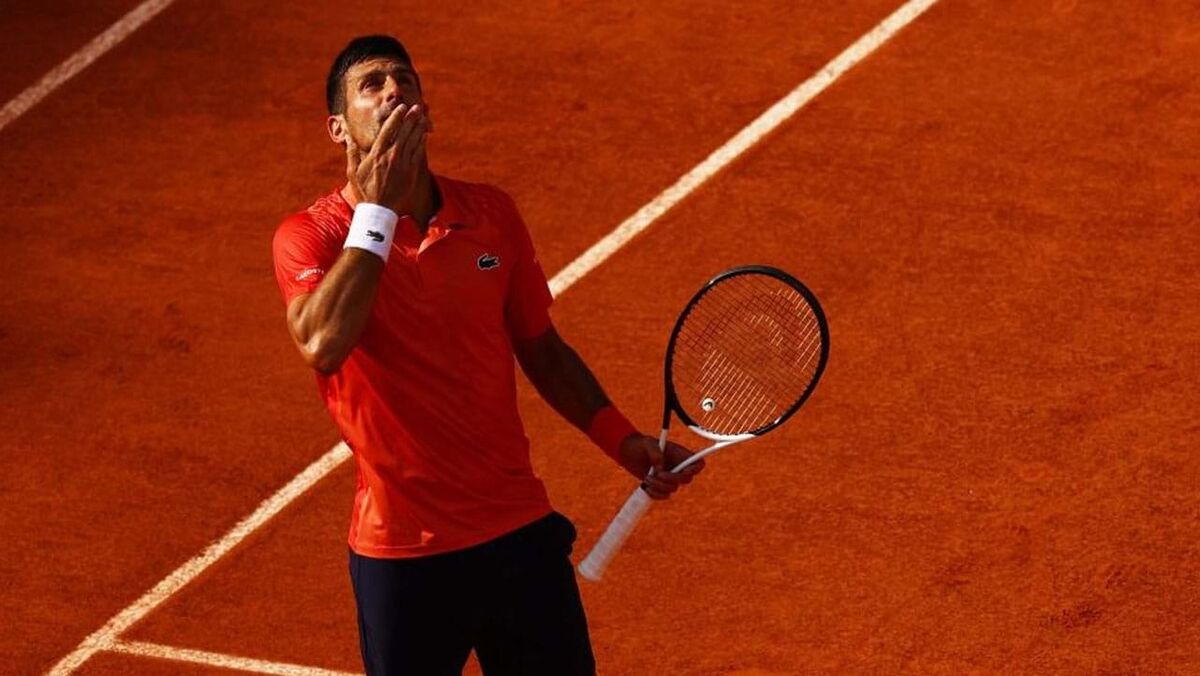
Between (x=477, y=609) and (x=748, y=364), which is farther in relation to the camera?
(x=748, y=364)

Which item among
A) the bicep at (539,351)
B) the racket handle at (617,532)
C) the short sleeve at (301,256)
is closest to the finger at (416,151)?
the short sleeve at (301,256)

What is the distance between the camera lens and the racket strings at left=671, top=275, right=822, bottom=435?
6.25 meters

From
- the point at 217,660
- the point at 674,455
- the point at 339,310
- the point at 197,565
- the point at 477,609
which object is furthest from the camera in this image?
the point at 197,565

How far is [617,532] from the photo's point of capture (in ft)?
18.7

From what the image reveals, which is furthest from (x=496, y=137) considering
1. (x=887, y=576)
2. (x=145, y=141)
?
(x=887, y=576)

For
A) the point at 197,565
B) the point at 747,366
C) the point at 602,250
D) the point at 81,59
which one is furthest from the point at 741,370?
the point at 81,59

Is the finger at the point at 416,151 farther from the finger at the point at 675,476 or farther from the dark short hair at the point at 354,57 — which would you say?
the finger at the point at 675,476

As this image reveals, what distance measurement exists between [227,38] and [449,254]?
6772 mm

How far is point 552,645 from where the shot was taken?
558 centimetres

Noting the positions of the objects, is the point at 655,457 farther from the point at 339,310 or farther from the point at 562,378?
the point at 339,310

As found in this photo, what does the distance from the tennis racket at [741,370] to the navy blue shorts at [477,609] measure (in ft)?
0.56

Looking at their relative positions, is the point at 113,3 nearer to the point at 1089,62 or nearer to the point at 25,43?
the point at 25,43

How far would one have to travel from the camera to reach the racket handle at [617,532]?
5656 millimetres

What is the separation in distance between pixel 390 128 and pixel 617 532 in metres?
1.26
